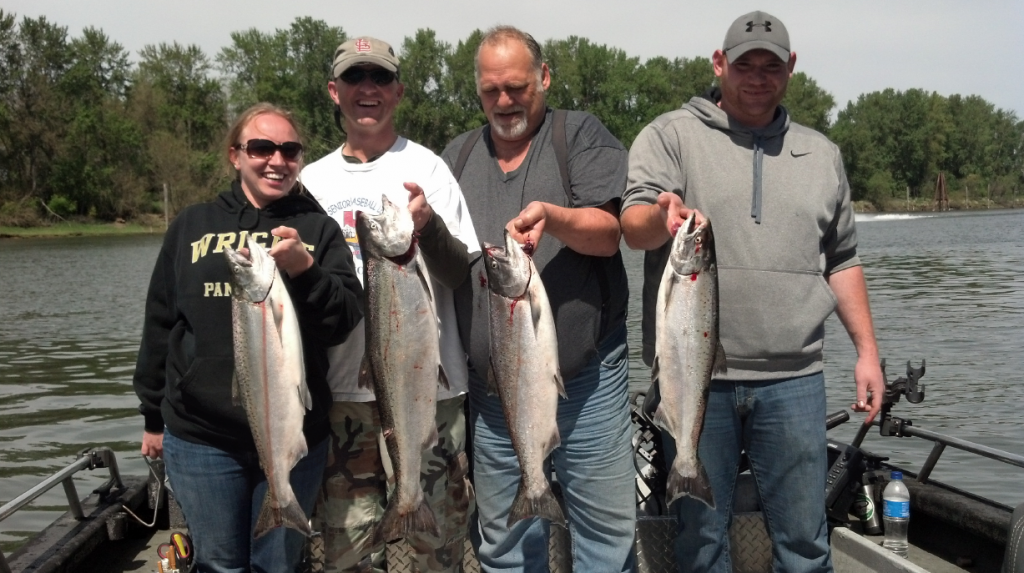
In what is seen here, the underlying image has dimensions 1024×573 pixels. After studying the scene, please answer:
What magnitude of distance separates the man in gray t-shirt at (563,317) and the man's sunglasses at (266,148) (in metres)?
0.81

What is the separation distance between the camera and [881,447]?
38.2 ft

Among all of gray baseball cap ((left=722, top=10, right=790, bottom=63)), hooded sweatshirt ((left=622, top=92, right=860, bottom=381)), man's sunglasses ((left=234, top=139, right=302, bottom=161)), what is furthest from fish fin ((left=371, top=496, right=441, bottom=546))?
gray baseball cap ((left=722, top=10, right=790, bottom=63))

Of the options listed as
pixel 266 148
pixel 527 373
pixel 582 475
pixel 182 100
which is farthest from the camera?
pixel 182 100

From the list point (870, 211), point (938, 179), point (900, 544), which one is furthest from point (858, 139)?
point (900, 544)

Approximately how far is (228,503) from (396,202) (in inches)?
56.5

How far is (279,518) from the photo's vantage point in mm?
3465

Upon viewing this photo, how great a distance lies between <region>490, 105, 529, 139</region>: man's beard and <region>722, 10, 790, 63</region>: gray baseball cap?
935mm

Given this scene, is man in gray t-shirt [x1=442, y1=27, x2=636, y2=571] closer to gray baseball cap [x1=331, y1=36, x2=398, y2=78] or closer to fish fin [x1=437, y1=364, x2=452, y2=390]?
fish fin [x1=437, y1=364, x2=452, y2=390]

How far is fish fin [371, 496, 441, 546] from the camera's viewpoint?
365 cm

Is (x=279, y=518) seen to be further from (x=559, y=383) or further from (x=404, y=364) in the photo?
(x=559, y=383)

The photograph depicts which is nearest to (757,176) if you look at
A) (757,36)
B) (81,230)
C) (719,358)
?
(757,36)

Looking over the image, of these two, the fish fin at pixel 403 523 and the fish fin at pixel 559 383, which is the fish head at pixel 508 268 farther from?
the fish fin at pixel 403 523

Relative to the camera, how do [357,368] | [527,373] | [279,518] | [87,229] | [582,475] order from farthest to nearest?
[87,229] < [357,368] < [582,475] < [527,373] < [279,518]

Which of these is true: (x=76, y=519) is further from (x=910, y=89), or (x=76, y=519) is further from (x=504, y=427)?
(x=910, y=89)
